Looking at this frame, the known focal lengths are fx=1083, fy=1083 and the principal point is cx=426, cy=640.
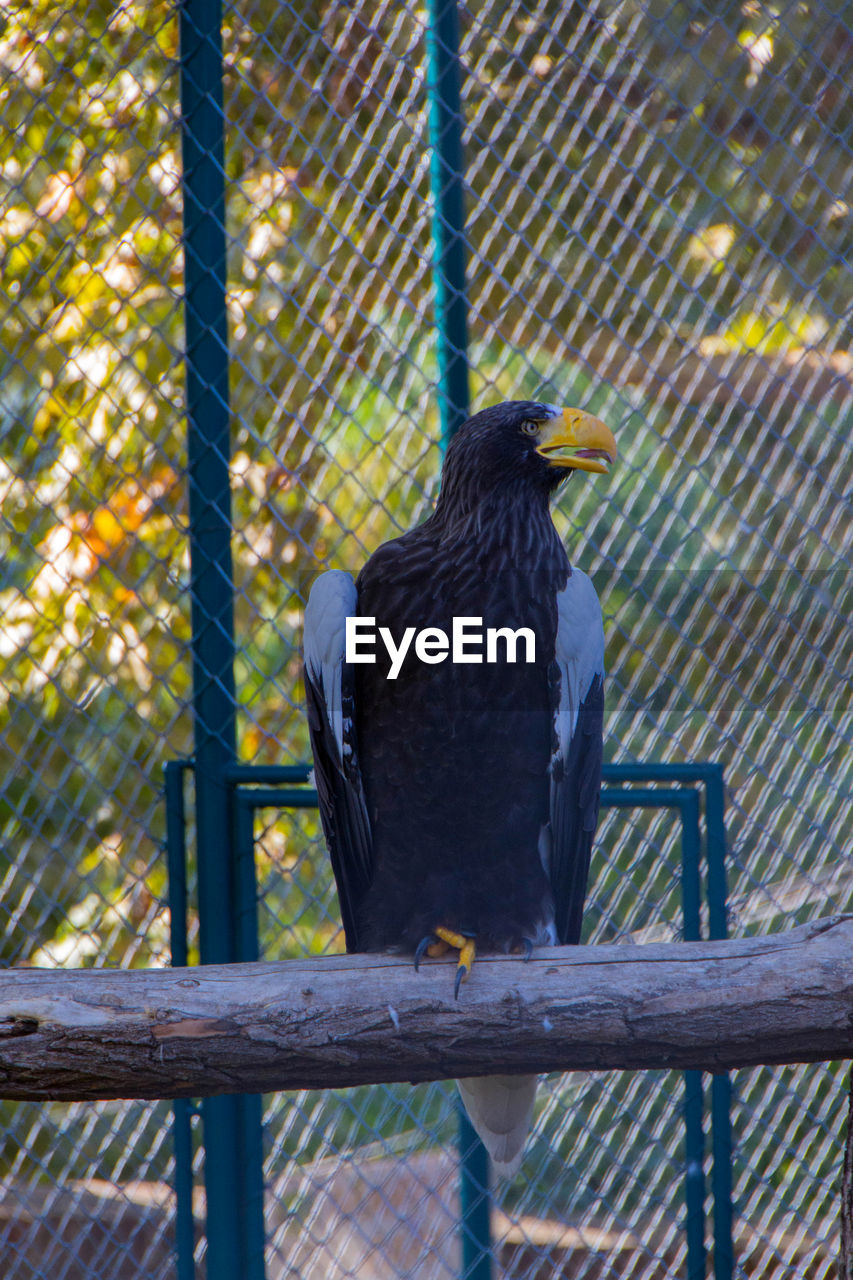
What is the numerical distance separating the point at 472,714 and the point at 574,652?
194 millimetres

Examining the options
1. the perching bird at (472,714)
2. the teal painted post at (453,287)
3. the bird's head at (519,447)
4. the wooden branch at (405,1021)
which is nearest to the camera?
A: the wooden branch at (405,1021)

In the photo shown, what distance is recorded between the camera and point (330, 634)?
165cm

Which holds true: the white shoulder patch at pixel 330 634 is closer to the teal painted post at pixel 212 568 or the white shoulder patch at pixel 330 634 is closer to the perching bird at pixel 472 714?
the perching bird at pixel 472 714

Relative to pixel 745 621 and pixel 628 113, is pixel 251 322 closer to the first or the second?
pixel 628 113

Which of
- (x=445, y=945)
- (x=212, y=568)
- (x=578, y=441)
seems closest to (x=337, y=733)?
(x=445, y=945)

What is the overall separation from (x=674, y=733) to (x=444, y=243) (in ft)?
3.45

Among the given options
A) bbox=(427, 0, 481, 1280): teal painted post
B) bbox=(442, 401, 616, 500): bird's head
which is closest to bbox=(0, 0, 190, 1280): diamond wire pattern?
bbox=(427, 0, 481, 1280): teal painted post

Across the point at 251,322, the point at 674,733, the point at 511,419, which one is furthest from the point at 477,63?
the point at 674,733

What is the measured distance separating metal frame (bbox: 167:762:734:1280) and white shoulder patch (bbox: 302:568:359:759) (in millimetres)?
259

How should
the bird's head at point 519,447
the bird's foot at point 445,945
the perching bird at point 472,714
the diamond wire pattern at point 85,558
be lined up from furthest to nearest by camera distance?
1. the diamond wire pattern at point 85,558
2. the bird's head at point 519,447
3. the perching bird at point 472,714
4. the bird's foot at point 445,945

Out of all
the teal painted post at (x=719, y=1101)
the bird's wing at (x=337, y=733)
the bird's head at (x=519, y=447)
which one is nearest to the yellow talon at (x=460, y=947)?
the bird's wing at (x=337, y=733)

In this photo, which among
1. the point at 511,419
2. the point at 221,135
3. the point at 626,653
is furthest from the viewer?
the point at 626,653

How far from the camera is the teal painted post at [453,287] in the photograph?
1939 mm

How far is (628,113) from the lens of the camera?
218cm
